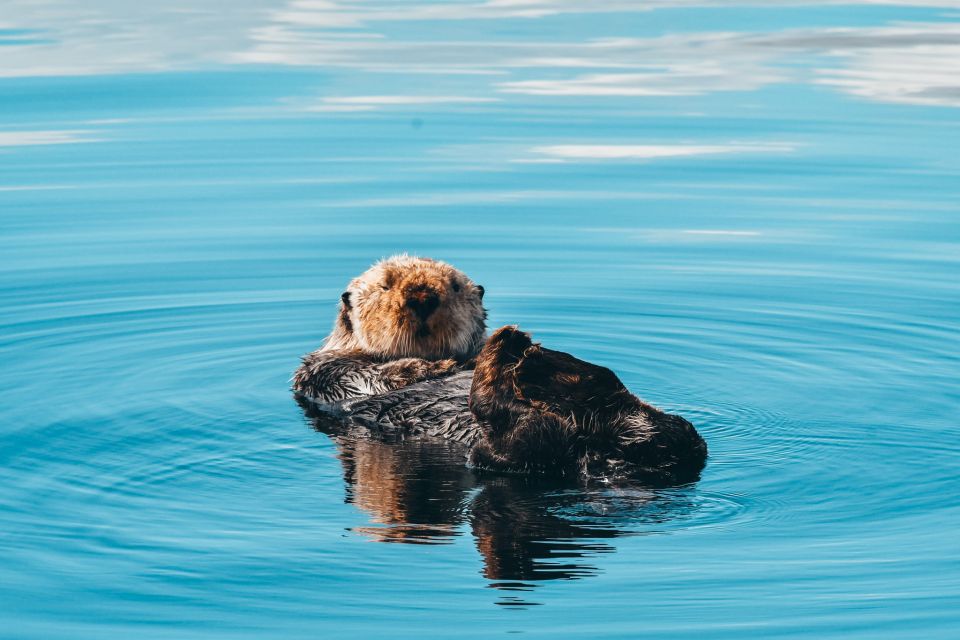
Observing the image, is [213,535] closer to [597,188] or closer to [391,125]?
[597,188]

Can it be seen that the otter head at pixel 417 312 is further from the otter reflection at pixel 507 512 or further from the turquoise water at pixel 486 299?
the otter reflection at pixel 507 512

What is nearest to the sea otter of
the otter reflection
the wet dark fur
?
the wet dark fur

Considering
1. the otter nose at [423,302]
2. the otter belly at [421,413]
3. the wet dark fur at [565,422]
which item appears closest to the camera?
the wet dark fur at [565,422]

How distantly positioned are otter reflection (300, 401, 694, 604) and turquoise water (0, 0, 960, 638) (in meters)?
0.02

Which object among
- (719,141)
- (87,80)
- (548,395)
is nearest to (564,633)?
(548,395)

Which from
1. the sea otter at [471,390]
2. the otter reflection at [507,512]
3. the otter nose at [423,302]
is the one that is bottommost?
the otter reflection at [507,512]

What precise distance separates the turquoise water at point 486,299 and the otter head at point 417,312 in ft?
1.71

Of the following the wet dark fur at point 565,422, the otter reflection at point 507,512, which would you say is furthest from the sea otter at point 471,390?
the otter reflection at point 507,512

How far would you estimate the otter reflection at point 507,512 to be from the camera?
180 inches

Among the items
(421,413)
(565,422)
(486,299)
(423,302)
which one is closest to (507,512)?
(565,422)

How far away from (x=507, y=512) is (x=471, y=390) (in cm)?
48

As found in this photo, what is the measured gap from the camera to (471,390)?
17.1ft

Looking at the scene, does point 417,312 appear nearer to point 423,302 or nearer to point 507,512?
point 423,302

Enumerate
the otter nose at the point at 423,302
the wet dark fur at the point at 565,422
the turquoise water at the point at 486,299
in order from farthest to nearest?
the otter nose at the point at 423,302 < the wet dark fur at the point at 565,422 < the turquoise water at the point at 486,299
